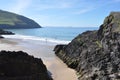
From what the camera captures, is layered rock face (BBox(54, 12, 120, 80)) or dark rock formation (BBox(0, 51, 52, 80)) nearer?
dark rock formation (BBox(0, 51, 52, 80))

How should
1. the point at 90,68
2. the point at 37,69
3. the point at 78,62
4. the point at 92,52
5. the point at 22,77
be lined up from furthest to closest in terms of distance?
the point at 78,62
the point at 92,52
the point at 90,68
the point at 37,69
the point at 22,77

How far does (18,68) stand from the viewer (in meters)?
17.2

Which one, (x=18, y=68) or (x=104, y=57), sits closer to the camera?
(x=18, y=68)

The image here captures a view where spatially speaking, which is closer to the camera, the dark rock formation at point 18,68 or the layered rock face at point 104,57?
the dark rock formation at point 18,68

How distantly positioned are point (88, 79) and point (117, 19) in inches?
301

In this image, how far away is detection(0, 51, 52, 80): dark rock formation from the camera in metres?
16.4

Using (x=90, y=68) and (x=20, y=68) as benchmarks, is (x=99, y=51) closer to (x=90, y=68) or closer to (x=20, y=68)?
(x=90, y=68)

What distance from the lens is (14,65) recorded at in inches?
679

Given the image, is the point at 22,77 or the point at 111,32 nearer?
the point at 22,77

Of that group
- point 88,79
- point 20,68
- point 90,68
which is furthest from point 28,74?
point 90,68

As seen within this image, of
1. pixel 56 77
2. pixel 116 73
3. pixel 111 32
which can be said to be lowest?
pixel 56 77

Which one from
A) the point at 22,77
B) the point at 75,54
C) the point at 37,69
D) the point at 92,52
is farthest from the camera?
the point at 75,54

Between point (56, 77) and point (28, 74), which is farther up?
point (28, 74)

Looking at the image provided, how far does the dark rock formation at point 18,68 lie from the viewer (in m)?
16.4
